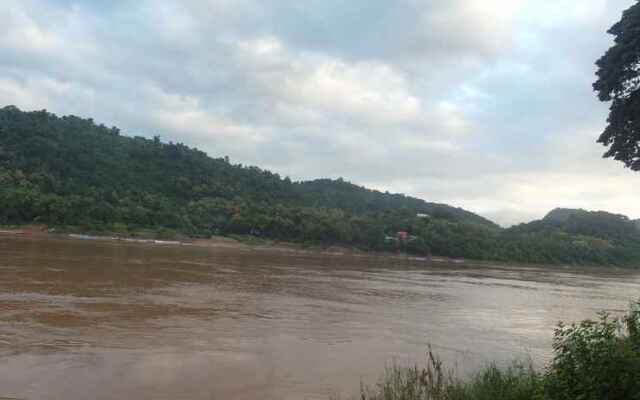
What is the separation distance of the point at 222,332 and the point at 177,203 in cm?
7803

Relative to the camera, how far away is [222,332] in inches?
624

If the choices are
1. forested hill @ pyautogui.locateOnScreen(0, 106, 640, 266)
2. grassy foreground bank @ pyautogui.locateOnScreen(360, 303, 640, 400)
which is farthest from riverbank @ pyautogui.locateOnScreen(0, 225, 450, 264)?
grassy foreground bank @ pyautogui.locateOnScreen(360, 303, 640, 400)

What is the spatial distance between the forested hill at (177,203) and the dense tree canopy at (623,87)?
6673 centimetres

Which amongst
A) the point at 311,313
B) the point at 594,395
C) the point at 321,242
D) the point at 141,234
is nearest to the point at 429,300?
the point at 311,313

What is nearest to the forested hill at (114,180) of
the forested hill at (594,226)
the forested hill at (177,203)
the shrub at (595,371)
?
the forested hill at (177,203)

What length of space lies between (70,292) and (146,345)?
9236 mm

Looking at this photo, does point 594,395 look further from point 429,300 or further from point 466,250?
Answer: point 466,250

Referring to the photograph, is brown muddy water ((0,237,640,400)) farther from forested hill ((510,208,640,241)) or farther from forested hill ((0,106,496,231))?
forested hill ((510,208,640,241))

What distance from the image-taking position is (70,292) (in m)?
20.8

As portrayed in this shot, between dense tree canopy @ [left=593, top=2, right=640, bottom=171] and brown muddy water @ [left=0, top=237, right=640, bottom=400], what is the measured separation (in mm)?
6705

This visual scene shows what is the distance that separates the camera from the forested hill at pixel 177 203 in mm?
71500

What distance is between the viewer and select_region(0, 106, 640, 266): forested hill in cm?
7150

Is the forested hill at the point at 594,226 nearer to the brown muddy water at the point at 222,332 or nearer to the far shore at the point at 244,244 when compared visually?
the far shore at the point at 244,244

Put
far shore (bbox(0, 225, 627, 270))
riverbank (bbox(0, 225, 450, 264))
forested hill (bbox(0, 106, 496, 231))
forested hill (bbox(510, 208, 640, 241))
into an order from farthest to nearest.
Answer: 1. forested hill (bbox(510, 208, 640, 241))
2. forested hill (bbox(0, 106, 496, 231))
3. riverbank (bbox(0, 225, 450, 264))
4. far shore (bbox(0, 225, 627, 270))
